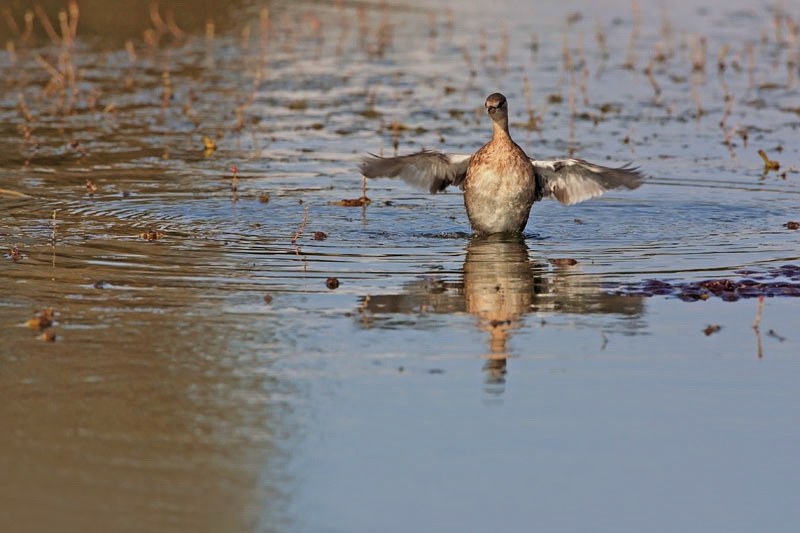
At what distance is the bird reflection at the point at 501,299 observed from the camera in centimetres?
845

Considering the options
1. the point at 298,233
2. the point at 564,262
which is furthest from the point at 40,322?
the point at 564,262

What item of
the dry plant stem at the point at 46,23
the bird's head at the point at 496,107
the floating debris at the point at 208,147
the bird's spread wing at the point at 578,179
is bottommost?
the bird's spread wing at the point at 578,179

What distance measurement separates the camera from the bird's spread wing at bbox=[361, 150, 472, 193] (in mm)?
11477

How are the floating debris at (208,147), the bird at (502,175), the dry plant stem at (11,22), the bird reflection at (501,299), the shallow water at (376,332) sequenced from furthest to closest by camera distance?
the dry plant stem at (11,22) → the floating debris at (208,147) → the bird at (502,175) → the bird reflection at (501,299) → the shallow water at (376,332)

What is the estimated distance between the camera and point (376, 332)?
26.8ft

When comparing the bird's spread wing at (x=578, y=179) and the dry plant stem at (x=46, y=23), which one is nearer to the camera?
the bird's spread wing at (x=578, y=179)

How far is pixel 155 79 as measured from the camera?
20875 millimetres

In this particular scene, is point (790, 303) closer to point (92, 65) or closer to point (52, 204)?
point (52, 204)

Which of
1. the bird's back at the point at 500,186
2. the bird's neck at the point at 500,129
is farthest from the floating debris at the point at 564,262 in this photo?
the bird's neck at the point at 500,129

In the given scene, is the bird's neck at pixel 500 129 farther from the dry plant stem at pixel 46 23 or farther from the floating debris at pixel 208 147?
the dry plant stem at pixel 46 23

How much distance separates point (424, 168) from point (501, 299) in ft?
9.63

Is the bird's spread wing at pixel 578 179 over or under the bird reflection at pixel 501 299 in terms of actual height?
over

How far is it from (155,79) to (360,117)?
445 centimetres

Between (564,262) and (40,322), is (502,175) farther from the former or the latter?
(40,322)
